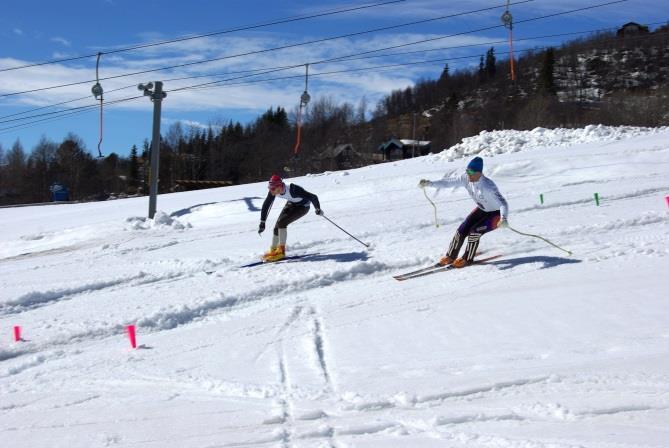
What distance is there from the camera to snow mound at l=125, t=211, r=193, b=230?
15.8 meters

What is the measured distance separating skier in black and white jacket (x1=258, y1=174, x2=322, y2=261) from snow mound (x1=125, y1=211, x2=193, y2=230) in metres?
5.91

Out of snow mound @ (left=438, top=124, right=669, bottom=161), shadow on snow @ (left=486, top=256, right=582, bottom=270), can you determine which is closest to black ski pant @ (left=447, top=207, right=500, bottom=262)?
shadow on snow @ (left=486, top=256, right=582, bottom=270)

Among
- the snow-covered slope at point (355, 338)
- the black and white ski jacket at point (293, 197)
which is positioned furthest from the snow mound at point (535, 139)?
the black and white ski jacket at point (293, 197)

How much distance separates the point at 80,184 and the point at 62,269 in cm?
7551

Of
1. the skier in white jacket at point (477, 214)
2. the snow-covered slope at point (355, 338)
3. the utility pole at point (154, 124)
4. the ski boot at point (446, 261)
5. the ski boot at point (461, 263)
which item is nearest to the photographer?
the snow-covered slope at point (355, 338)

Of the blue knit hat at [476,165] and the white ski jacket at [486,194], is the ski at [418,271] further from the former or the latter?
the blue knit hat at [476,165]

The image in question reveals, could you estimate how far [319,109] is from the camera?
8775 centimetres

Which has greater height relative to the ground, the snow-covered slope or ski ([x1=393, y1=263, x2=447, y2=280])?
ski ([x1=393, y1=263, x2=447, y2=280])

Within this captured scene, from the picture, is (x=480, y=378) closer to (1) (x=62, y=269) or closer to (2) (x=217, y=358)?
(2) (x=217, y=358)

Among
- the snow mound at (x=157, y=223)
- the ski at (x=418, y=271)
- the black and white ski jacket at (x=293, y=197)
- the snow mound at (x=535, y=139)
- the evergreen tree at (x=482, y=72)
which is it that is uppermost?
the evergreen tree at (x=482, y=72)

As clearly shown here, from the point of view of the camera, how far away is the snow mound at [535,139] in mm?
22844

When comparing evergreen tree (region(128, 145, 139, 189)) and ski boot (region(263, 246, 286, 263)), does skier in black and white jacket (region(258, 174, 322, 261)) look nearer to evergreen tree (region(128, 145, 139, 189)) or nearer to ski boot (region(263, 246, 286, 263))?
ski boot (region(263, 246, 286, 263))

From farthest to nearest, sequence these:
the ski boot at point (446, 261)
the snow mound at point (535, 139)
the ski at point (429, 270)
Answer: the snow mound at point (535, 139)
the ski boot at point (446, 261)
the ski at point (429, 270)

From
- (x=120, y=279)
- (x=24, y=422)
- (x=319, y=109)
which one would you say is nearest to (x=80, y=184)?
(x=319, y=109)
